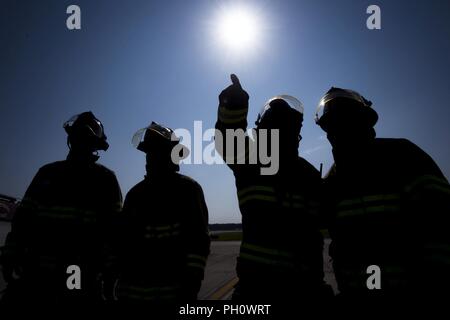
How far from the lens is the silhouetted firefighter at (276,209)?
2.00m

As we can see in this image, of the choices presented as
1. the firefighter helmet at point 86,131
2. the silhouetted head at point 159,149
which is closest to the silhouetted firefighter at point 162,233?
the silhouetted head at point 159,149

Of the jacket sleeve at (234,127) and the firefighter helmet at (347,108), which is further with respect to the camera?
the jacket sleeve at (234,127)

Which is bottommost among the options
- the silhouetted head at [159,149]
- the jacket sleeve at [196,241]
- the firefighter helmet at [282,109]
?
the jacket sleeve at [196,241]

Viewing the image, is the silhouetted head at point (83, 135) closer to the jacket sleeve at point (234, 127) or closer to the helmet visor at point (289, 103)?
the jacket sleeve at point (234, 127)

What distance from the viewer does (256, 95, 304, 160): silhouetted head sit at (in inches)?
93.7

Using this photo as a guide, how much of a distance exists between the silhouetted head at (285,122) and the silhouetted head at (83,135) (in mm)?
2127

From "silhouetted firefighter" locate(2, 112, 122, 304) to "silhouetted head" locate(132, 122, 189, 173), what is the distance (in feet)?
2.34

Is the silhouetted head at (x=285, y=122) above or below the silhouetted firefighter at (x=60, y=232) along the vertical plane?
above

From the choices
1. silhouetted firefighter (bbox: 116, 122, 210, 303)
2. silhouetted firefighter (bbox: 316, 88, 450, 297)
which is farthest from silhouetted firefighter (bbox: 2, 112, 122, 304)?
silhouetted firefighter (bbox: 316, 88, 450, 297)

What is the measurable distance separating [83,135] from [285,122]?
238cm

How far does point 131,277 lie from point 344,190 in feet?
6.14

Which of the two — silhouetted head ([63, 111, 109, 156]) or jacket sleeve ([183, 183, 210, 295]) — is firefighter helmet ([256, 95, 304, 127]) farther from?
silhouetted head ([63, 111, 109, 156])

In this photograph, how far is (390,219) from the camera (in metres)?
1.76
